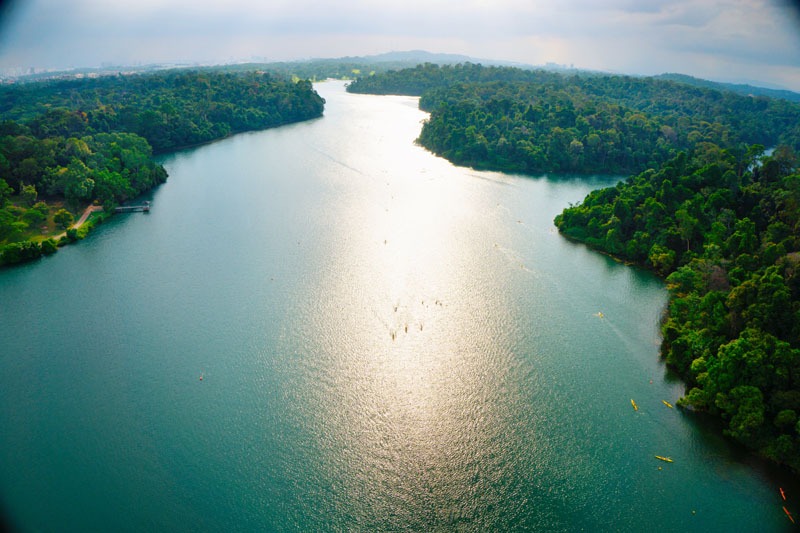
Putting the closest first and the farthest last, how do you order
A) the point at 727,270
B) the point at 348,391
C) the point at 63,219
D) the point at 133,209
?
the point at 348,391 < the point at 727,270 < the point at 63,219 < the point at 133,209

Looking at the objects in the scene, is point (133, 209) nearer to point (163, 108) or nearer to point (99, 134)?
point (99, 134)

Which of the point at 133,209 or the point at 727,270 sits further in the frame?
the point at 133,209

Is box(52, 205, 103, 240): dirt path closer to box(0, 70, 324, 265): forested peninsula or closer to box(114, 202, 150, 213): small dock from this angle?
box(0, 70, 324, 265): forested peninsula

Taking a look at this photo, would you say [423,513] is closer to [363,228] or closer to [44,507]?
[44,507]

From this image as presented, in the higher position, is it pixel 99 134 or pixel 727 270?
pixel 99 134

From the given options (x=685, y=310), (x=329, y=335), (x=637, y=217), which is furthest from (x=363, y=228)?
(x=685, y=310)

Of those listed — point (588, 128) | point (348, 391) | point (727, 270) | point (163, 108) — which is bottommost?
point (348, 391)

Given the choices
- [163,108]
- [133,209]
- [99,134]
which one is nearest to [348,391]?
[133,209]
